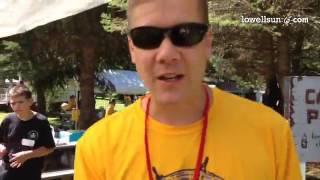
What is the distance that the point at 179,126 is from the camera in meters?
1.61

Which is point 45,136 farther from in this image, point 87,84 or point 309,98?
point 87,84

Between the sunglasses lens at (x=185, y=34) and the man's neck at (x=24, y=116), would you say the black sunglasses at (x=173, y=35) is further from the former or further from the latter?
the man's neck at (x=24, y=116)

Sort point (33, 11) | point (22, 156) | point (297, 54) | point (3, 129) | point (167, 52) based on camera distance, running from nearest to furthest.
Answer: point (167, 52) < point (33, 11) < point (22, 156) < point (3, 129) < point (297, 54)

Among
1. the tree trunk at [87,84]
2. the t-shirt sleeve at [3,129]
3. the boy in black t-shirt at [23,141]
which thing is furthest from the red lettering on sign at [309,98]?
the tree trunk at [87,84]

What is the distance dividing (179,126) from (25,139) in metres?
4.16

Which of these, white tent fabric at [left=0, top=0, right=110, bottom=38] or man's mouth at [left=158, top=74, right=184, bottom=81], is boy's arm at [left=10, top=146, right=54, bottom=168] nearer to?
white tent fabric at [left=0, top=0, right=110, bottom=38]

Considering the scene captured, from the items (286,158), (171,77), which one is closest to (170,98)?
(171,77)

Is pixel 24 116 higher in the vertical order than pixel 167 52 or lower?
lower

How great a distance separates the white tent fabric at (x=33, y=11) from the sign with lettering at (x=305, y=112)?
333 cm

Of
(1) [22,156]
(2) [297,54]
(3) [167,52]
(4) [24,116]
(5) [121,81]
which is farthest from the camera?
(5) [121,81]

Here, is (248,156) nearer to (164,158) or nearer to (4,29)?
(164,158)

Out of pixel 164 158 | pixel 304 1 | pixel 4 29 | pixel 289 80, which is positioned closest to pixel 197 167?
pixel 164 158

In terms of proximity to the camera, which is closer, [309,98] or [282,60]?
[309,98]

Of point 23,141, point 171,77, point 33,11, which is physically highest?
point 33,11
